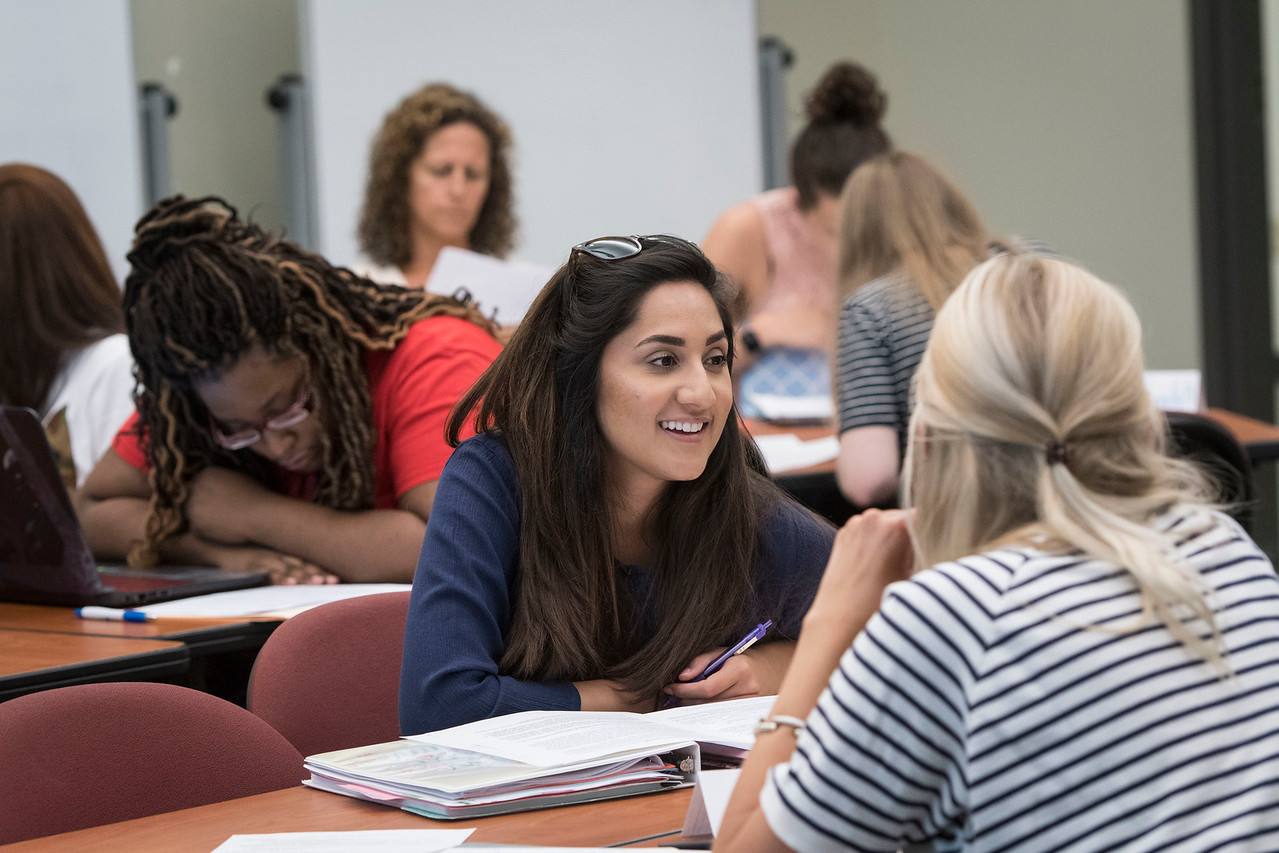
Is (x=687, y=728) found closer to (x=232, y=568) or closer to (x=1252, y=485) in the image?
(x=232, y=568)

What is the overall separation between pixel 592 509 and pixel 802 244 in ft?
8.70

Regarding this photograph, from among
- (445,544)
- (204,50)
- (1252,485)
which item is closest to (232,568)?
(445,544)

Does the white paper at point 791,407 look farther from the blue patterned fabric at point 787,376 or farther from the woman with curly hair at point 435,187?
the woman with curly hair at point 435,187

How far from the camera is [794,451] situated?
3635mm

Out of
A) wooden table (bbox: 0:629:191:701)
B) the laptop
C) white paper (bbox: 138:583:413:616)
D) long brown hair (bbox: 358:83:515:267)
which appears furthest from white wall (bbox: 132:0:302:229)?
wooden table (bbox: 0:629:191:701)

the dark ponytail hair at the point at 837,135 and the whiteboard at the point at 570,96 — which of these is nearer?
the dark ponytail hair at the point at 837,135

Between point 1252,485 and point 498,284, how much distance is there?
1.82 m

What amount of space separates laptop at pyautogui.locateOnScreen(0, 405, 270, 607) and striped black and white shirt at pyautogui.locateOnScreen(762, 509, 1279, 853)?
1.70 meters

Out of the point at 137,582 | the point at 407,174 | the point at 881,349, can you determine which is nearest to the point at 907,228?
the point at 881,349

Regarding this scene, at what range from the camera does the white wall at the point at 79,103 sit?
4062 mm

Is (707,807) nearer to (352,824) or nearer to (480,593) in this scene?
(352,824)

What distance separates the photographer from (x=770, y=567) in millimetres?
1857

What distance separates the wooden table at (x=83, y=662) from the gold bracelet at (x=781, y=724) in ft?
3.71

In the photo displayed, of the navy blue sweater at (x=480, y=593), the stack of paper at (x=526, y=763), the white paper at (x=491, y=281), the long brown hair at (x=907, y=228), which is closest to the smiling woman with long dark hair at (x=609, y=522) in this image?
the navy blue sweater at (x=480, y=593)
